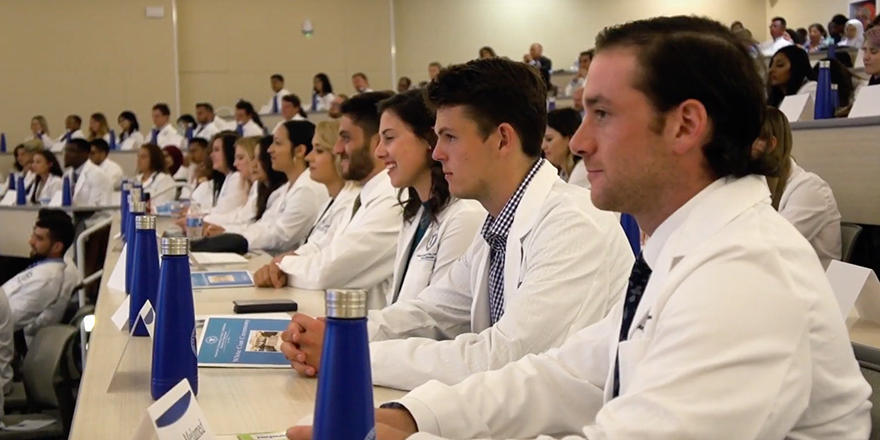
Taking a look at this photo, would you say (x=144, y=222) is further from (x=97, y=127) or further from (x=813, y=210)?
(x=97, y=127)

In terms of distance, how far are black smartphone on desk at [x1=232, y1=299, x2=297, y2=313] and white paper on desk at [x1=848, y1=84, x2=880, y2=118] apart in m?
2.56

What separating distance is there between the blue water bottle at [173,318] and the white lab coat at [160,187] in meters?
7.01

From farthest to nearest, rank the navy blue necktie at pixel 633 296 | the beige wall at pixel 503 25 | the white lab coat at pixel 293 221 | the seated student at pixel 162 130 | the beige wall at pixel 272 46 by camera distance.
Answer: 1. the beige wall at pixel 503 25
2. the beige wall at pixel 272 46
3. the seated student at pixel 162 130
4. the white lab coat at pixel 293 221
5. the navy blue necktie at pixel 633 296

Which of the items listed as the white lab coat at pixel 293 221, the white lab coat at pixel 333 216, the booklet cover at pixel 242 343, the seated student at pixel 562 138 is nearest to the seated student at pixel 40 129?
the white lab coat at pixel 293 221

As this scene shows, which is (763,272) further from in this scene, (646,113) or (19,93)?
(19,93)

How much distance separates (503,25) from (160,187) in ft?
27.8

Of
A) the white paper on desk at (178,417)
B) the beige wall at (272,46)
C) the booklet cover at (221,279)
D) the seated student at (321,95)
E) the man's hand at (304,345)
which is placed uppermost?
the beige wall at (272,46)

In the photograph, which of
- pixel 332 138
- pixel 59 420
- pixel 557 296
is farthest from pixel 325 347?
pixel 332 138

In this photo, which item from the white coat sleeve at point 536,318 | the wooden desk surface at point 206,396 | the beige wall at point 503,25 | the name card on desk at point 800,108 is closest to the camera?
the wooden desk surface at point 206,396

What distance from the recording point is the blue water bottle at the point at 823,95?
4402 mm

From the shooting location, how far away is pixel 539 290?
1.72 meters

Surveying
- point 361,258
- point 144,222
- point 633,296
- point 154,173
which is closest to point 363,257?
point 361,258

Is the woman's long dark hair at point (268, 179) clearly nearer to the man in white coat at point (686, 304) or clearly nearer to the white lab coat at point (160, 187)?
the white lab coat at point (160, 187)

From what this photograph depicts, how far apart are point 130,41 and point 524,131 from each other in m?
13.3
